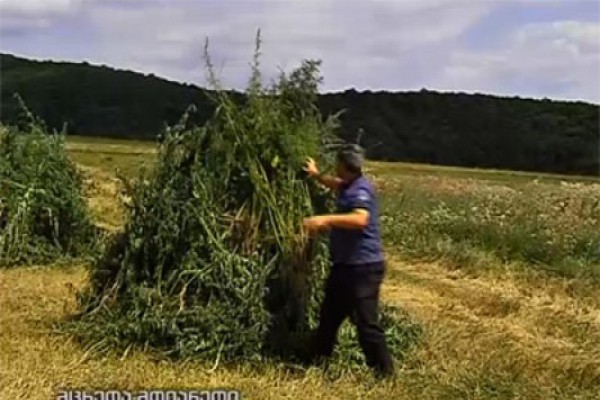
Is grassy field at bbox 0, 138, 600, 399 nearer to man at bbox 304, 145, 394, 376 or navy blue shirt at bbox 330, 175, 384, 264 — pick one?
man at bbox 304, 145, 394, 376

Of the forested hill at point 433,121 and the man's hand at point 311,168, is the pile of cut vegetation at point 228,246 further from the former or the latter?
the forested hill at point 433,121

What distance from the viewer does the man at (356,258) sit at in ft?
23.7

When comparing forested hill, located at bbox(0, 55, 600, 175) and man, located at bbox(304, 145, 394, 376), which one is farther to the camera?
forested hill, located at bbox(0, 55, 600, 175)

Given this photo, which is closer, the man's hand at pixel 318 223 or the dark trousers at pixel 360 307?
the man's hand at pixel 318 223

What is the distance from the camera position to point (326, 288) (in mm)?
7566

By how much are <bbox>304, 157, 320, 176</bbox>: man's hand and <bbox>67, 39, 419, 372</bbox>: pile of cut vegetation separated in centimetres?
5

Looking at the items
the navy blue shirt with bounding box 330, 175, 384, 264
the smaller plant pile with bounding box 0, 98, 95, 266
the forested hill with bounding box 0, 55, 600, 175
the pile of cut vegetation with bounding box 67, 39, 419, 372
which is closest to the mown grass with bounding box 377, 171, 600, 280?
the smaller plant pile with bounding box 0, 98, 95, 266

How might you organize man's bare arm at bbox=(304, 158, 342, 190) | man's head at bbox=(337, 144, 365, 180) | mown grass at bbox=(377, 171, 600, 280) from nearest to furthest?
man's head at bbox=(337, 144, 365, 180) < man's bare arm at bbox=(304, 158, 342, 190) < mown grass at bbox=(377, 171, 600, 280)

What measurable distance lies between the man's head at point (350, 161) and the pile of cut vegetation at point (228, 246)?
76cm

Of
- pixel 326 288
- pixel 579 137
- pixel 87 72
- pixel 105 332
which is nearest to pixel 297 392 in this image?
pixel 326 288

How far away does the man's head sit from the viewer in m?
7.36

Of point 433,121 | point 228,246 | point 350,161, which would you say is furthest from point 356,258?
point 433,121

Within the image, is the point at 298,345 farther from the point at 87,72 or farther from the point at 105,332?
the point at 87,72

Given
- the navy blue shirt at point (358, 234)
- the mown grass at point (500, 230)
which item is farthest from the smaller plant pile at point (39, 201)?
the navy blue shirt at point (358, 234)
